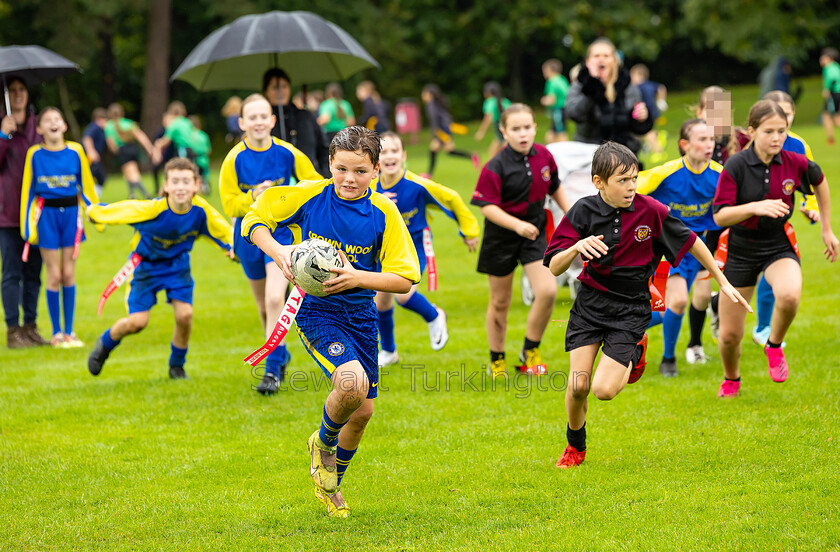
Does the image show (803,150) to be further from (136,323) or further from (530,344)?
(136,323)

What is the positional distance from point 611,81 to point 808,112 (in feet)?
95.1

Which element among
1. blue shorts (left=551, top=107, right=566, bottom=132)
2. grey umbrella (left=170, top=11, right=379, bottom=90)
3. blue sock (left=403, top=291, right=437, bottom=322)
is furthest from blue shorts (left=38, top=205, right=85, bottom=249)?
blue shorts (left=551, top=107, right=566, bottom=132)

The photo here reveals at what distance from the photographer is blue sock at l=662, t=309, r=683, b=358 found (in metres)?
7.45

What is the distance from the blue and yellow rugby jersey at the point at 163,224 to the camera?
289 inches

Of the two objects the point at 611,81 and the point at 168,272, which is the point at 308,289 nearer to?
the point at 168,272

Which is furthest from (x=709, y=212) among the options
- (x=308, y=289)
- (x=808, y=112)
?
(x=808, y=112)

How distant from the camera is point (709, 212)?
7.47 m

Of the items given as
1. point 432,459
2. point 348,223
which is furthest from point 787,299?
point 348,223

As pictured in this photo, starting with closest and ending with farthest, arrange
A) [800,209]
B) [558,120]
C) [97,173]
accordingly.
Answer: [800,209] < [97,173] < [558,120]

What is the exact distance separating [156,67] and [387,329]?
27639 millimetres

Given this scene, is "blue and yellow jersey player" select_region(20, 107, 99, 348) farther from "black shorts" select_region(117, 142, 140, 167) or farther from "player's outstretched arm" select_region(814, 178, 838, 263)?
"black shorts" select_region(117, 142, 140, 167)

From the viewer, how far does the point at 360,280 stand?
4441mm

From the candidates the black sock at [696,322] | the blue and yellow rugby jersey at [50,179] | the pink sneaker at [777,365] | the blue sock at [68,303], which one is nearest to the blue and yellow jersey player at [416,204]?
the black sock at [696,322]

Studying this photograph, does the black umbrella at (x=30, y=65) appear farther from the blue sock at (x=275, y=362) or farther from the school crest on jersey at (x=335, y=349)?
the school crest on jersey at (x=335, y=349)
